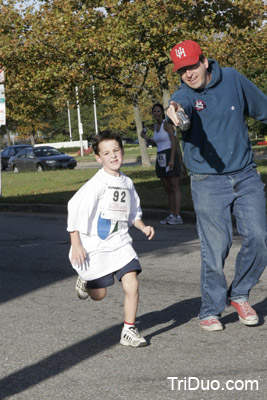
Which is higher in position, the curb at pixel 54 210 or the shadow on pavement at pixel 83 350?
the shadow on pavement at pixel 83 350

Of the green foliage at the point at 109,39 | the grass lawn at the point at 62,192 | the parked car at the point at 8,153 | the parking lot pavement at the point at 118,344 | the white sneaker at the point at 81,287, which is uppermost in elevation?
the green foliage at the point at 109,39

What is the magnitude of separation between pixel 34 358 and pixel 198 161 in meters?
1.78

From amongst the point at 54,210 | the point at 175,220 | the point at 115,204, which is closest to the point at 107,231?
the point at 115,204

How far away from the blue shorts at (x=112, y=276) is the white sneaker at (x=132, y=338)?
14.5 inches

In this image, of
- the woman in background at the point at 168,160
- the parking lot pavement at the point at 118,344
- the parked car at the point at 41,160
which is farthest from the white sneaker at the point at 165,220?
the parked car at the point at 41,160

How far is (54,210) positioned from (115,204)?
10.7 meters

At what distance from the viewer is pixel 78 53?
19781mm

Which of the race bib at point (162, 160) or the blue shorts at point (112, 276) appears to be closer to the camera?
the blue shorts at point (112, 276)

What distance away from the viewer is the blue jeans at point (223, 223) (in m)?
5.42

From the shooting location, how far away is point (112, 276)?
5324mm

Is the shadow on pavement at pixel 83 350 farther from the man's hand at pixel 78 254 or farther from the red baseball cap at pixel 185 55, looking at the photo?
the red baseball cap at pixel 185 55

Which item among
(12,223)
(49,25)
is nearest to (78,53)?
(49,25)

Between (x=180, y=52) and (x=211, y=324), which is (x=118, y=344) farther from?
(x=180, y=52)

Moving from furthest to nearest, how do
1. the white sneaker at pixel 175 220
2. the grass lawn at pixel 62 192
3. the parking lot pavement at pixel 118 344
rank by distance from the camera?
1. the grass lawn at pixel 62 192
2. the white sneaker at pixel 175 220
3. the parking lot pavement at pixel 118 344
